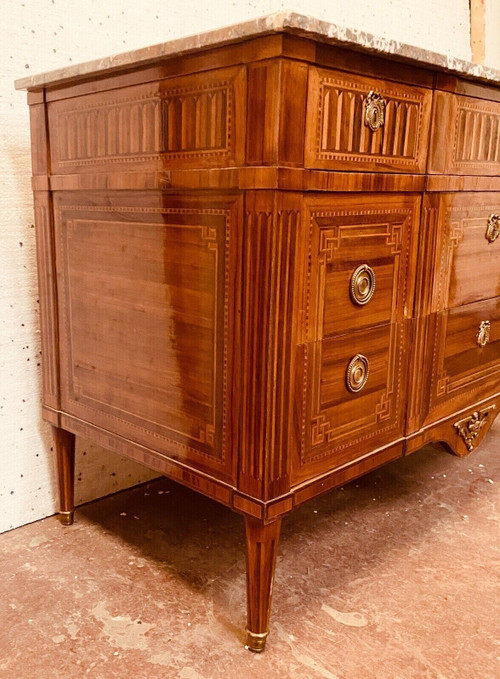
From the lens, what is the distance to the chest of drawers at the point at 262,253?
3.29 ft

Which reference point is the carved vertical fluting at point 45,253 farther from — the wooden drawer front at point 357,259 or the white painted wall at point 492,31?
the white painted wall at point 492,31

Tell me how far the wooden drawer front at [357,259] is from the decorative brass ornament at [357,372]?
6cm

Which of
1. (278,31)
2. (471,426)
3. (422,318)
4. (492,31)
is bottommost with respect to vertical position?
(471,426)

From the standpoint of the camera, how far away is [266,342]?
1.02 meters

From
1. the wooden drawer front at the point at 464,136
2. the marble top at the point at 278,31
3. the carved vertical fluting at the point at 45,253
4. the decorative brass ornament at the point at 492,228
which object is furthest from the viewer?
the decorative brass ornament at the point at 492,228

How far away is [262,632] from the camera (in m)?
1.14

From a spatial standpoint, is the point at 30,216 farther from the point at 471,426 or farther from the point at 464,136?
the point at 471,426

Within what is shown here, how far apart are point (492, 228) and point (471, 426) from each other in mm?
461

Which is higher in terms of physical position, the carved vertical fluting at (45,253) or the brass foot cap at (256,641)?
the carved vertical fluting at (45,253)

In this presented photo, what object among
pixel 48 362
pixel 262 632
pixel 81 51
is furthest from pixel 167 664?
pixel 81 51

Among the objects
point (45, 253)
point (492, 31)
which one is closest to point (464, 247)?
point (45, 253)

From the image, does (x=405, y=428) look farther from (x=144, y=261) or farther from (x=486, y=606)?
(x=144, y=261)

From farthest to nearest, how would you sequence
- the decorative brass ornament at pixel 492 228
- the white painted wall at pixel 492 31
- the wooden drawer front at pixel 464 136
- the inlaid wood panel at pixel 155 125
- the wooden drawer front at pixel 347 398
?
the white painted wall at pixel 492 31 < the decorative brass ornament at pixel 492 228 < the wooden drawer front at pixel 464 136 < the wooden drawer front at pixel 347 398 < the inlaid wood panel at pixel 155 125

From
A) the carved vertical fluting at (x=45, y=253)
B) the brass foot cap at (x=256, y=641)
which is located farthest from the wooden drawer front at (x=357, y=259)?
the carved vertical fluting at (x=45, y=253)
